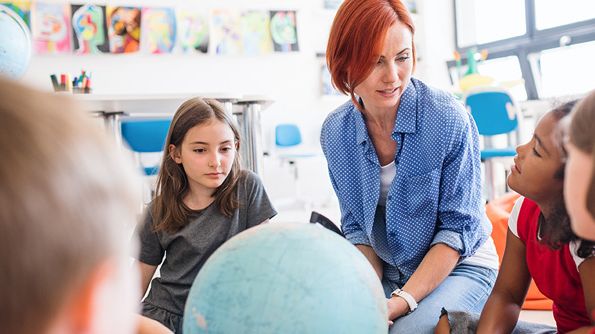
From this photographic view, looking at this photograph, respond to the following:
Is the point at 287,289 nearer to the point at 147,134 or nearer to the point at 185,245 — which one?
the point at 185,245

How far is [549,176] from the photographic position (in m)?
0.98

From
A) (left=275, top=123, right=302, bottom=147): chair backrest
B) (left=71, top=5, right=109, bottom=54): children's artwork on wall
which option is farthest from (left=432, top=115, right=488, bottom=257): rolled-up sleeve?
(left=71, top=5, right=109, bottom=54): children's artwork on wall

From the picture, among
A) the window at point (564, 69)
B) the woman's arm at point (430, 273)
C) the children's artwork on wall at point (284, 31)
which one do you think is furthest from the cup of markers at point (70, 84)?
the window at point (564, 69)

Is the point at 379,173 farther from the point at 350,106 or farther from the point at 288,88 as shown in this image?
the point at 288,88

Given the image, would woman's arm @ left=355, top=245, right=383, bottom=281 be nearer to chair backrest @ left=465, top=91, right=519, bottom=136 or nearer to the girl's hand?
the girl's hand

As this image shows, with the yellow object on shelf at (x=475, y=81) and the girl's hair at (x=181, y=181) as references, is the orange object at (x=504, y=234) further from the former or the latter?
the yellow object on shelf at (x=475, y=81)

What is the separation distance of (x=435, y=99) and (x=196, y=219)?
0.76 meters

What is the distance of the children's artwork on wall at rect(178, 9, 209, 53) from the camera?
5.84 metres

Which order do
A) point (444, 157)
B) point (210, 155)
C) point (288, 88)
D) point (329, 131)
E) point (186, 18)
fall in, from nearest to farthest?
1. point (444, 157)
2. point (210, 155)
3. point (329, 131)
4. point (186, 18)
5. point (288, 88)

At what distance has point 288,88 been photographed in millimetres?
6301

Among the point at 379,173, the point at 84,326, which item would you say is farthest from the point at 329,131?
the point at 84,326

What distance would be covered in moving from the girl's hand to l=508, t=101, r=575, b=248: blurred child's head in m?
0.40

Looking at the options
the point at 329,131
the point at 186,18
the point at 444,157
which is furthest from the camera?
the point at 186,18

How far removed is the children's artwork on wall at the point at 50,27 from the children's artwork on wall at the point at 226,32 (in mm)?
1497
